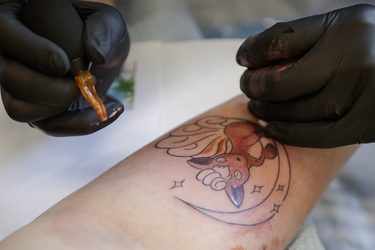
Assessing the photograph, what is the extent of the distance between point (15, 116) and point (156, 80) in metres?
1.00

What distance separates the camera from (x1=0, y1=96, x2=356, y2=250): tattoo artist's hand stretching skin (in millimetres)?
708

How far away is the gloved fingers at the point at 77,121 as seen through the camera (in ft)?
3.22

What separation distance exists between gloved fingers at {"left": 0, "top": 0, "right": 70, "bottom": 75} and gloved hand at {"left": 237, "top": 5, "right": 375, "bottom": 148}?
0.72m

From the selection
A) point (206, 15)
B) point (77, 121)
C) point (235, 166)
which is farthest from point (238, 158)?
point (206, 15)

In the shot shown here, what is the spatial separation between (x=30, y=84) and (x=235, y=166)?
0.75 meters

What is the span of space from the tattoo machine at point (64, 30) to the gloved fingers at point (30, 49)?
41mm

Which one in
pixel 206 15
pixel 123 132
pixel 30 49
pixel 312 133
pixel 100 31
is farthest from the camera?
pixel 206 15

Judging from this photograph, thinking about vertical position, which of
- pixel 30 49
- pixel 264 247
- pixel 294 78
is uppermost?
pixel 30 49

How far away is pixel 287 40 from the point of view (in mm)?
927

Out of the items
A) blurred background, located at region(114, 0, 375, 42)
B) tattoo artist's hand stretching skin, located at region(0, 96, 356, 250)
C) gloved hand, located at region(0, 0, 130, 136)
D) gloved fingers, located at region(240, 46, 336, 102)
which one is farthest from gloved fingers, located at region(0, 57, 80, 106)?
blurred background, located at region(114, 0, 375, 42)

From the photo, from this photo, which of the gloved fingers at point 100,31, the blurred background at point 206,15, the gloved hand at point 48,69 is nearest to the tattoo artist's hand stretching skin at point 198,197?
the gloved hand at point 48,69

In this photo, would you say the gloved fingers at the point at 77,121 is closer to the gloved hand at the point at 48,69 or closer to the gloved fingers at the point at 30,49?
the gloved hand at the point at 48,69

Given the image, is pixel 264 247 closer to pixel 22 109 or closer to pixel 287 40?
pixel 287 40

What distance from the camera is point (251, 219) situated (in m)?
0.85
